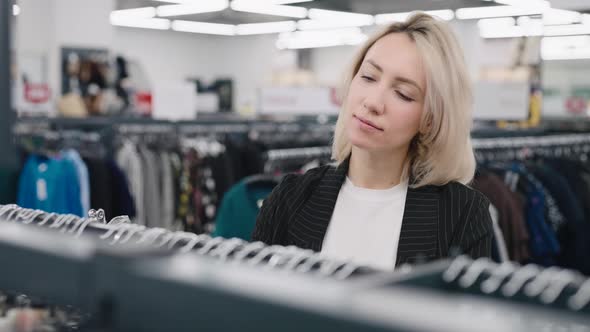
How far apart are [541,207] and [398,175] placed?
2444 millimetres

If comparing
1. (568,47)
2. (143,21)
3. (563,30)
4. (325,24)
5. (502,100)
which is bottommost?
(502,100)

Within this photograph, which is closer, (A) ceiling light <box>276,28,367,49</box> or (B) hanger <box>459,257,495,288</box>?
(B) hanger <box>459,257,495,288</box>

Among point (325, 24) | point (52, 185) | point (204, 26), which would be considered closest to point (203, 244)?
point (52, 185)

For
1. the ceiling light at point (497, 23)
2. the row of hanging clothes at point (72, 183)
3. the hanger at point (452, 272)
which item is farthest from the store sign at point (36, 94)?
the ceiling light at point (497, 23)

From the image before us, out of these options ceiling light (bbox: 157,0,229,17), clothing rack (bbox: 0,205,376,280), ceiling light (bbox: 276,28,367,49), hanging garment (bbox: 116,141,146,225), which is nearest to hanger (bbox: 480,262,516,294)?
clothing rack (bbox: 0,205,376,280)

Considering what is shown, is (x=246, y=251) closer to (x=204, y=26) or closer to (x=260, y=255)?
(x=260, y=255)

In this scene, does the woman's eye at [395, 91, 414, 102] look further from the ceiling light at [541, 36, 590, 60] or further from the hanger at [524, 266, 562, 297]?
the ceiling light at [541, 36, 590, 60]

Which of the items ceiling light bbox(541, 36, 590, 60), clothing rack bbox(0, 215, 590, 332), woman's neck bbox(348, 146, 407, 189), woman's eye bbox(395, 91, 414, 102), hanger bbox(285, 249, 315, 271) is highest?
ceiling light bbox(541, 36, 590, 60)

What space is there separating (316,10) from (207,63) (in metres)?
9.28

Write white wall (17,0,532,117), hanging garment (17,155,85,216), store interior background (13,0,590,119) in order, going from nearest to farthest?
hanging garment (17,155,85,216) < store interior background (13,0,590,119) < white wall (17,0,532,117)

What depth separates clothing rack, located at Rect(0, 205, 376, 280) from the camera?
0.88m

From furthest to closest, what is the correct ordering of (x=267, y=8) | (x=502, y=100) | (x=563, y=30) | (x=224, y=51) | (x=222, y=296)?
(x=224, y=51) → (x=563, y=30) → (x=267, y=8) → (x=502, y=100) → (x=222, y=296)

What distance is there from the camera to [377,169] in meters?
1.82

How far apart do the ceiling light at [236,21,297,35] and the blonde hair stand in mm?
12954
